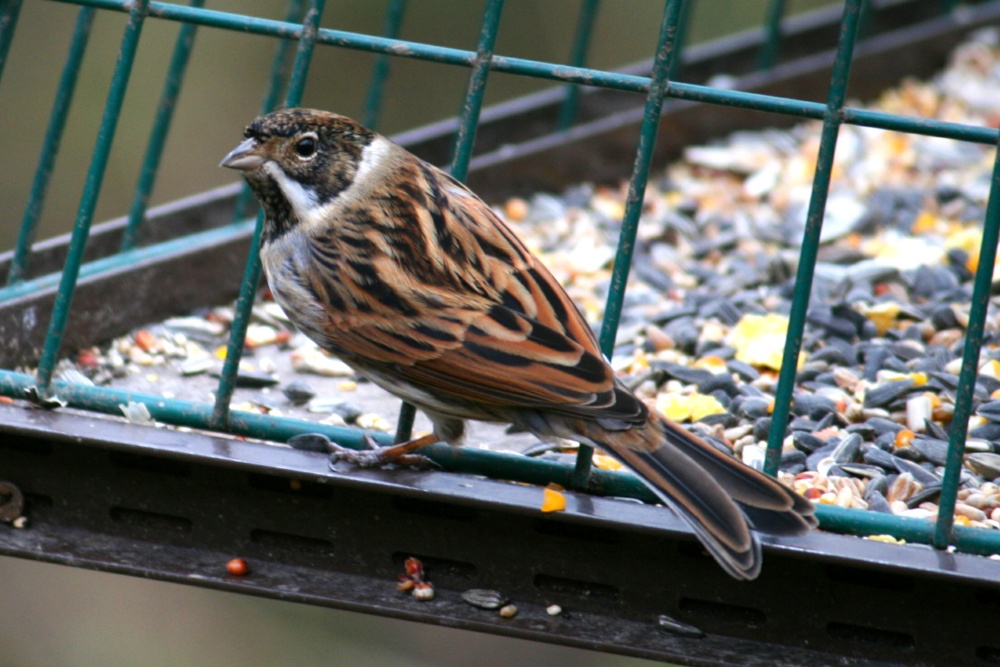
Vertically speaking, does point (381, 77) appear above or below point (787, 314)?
above

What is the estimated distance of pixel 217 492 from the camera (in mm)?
3309

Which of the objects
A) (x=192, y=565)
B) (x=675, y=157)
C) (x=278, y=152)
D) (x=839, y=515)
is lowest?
(x=192, y=565)

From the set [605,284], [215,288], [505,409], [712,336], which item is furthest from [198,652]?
[505,409]

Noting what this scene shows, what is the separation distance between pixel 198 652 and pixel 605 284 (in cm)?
357

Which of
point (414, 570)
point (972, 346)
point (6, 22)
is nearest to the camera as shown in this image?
point (972, 346)

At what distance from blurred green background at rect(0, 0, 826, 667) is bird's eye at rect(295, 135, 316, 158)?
2.62 metres

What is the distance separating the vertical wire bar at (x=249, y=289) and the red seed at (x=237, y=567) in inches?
13.4

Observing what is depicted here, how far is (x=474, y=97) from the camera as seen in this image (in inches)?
136

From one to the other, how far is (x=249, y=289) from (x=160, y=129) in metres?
1.44

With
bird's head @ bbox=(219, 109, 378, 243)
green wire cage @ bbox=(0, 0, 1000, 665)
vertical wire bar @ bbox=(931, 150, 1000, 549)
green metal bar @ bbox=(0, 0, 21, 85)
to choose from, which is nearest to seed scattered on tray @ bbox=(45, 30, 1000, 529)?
Answer: vertical wire bar @ bbox=(931, 150, 1000, 549)

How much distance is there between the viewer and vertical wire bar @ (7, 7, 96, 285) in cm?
427

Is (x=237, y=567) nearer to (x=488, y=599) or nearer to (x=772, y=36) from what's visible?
(x=488, y=599)

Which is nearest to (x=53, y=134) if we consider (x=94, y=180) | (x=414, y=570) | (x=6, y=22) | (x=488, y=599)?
(x=6, y=22)

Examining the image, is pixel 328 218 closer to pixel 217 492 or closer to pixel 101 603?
pixel 217 492
